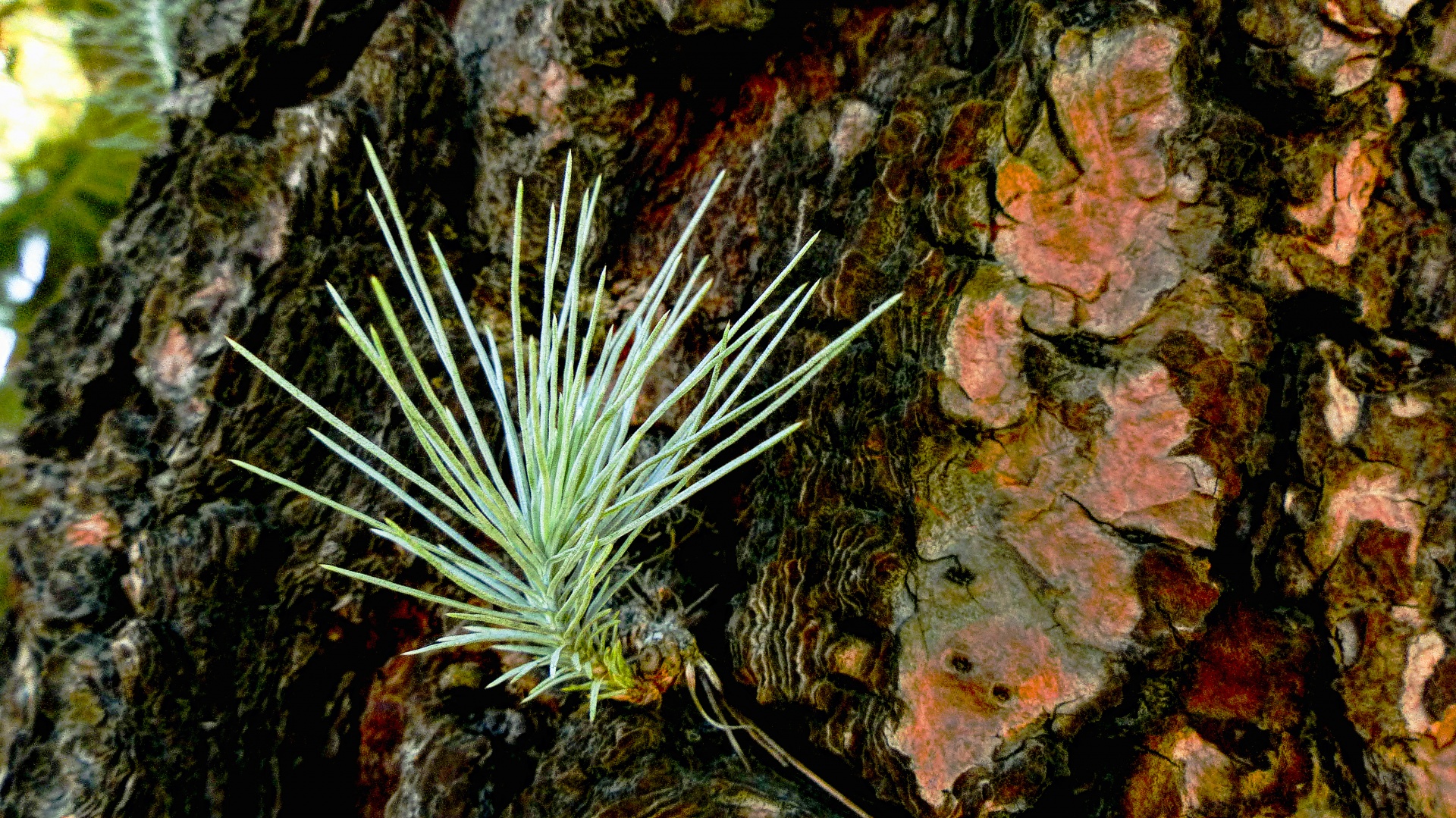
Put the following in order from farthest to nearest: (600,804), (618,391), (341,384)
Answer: (341,384) < (600,804) < (618,391)

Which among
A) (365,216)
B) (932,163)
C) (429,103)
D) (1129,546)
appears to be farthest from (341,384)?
(1129,546)

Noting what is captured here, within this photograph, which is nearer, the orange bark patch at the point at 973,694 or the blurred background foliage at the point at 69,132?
the orange bark patch at the point at 973,694

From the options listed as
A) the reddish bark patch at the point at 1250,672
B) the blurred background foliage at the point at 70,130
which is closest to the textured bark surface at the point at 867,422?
the reddish bark patch at the point at 1250,672

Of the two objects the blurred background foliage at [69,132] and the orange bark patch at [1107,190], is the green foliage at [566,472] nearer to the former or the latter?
the orange bark patch at [1107,190]

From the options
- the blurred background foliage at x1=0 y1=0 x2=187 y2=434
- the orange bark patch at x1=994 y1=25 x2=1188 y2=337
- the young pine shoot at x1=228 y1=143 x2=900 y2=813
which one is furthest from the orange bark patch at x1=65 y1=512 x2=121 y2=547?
the blurred background foliage at x1=0 y1=0 x2=187 y2=434

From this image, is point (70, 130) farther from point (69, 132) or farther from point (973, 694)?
point (973, 694)

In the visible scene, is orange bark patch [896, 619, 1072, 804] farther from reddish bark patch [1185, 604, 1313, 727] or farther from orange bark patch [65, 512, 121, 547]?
orange bark patch [65, 512, 121, 547]

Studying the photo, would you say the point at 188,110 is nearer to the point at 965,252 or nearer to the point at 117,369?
the point at 117,369
